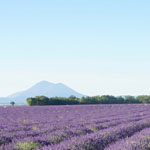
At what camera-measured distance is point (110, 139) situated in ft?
25.6

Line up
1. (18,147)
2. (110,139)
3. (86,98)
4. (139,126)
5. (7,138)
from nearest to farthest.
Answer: (18,147) → (110,139) → (7,138) → (139,126) → (86,98)

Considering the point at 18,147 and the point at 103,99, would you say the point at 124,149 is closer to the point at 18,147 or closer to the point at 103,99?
the point at 18,147

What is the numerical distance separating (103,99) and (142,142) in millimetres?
48533

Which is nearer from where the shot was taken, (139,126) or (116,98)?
(139,126)

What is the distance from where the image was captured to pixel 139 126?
11.3 m

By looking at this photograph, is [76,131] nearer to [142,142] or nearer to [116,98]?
[142,142]

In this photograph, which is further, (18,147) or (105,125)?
(105,125)

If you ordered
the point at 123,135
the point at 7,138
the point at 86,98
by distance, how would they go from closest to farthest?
1. the point at 7,138
2. the point at 123,135
3. the point at 86,98

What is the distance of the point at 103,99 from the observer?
54719 mm

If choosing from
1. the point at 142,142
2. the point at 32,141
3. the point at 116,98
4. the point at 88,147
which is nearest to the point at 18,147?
the point at 32,141

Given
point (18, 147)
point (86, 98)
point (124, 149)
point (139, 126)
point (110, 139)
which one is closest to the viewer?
point (124, 149)

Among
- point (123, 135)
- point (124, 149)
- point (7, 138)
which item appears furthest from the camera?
point (123, 135)

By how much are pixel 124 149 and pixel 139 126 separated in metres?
6.15

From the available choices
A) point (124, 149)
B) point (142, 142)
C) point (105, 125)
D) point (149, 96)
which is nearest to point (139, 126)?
point (105, 125)
